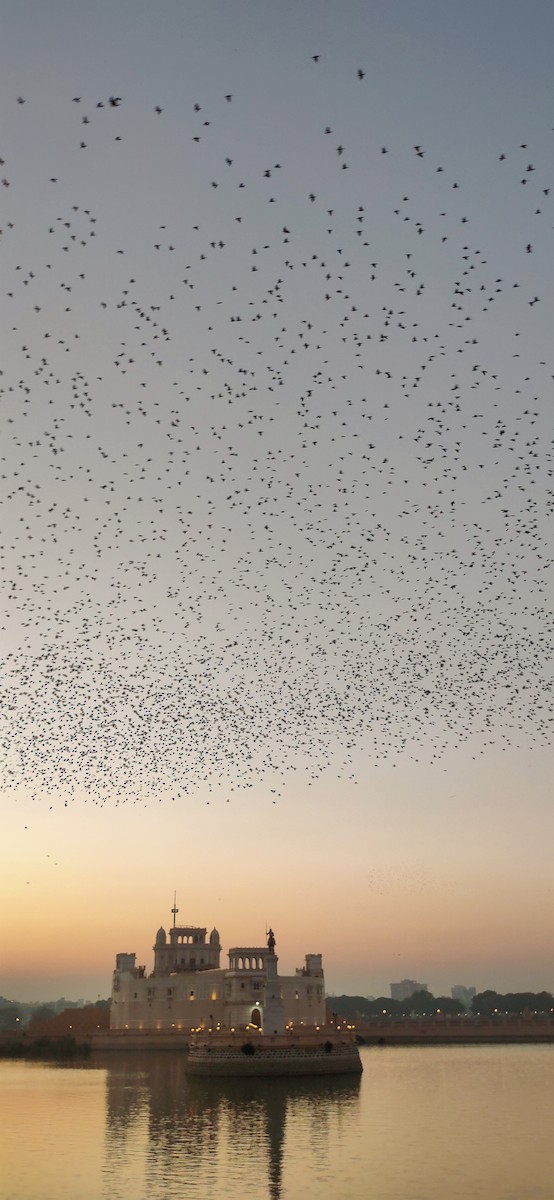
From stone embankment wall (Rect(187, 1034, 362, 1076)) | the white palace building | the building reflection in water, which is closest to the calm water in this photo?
the building reflection in water

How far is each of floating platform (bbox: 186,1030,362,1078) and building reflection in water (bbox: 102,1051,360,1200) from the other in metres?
1.15

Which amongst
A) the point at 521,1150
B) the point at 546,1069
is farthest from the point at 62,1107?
the point at 546,1069

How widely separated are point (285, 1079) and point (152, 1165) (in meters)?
48.5

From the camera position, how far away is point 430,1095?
286 ft

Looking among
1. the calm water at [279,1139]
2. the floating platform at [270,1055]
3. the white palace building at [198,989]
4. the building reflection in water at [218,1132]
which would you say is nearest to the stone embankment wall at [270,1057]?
the floating platform at [270,1055]

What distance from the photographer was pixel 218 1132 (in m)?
62.3

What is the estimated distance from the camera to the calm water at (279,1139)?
45.5 metres

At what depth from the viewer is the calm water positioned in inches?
1793

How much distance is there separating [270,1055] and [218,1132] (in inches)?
1452

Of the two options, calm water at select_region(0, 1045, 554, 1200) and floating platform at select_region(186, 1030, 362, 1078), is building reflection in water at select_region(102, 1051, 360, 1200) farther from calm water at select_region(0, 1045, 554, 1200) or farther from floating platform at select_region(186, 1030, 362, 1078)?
floating platform at select_region(186, 1030, 362, 1078)

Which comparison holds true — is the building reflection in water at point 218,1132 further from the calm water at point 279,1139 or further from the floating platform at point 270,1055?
the floating platform at point 270,1055

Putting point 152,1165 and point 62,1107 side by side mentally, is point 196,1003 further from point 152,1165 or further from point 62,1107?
point 152,1165

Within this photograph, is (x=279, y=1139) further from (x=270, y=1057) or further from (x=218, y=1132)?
(x=270, y=1057)

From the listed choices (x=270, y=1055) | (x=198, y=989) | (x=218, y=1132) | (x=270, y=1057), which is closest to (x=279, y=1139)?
(x=218, y=1132)
